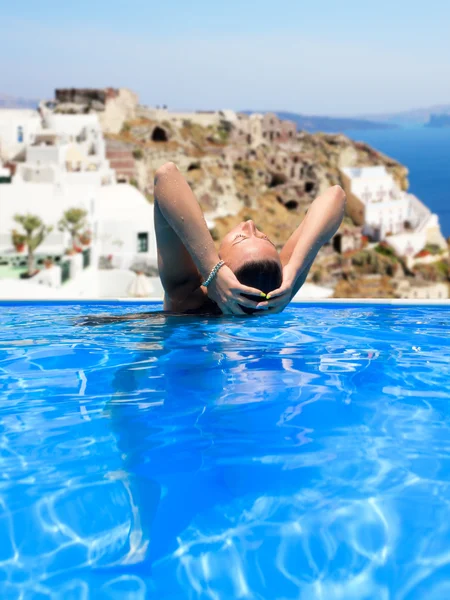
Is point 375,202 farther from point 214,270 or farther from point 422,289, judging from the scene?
point 214,270

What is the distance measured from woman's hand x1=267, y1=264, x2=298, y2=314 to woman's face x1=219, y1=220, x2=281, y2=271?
0.13 m

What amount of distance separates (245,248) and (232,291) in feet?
1.01

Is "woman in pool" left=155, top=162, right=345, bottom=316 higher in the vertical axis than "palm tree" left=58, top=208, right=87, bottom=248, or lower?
higher

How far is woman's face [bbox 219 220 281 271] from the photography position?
4559 mm

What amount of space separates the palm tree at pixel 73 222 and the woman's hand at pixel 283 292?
1916 centimetres

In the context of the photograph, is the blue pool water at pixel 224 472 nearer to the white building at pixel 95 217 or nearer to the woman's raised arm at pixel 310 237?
the woman's raised arm at pixel 310 237

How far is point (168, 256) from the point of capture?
193 inches

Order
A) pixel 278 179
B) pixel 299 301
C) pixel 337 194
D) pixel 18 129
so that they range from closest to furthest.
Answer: pixel 337 194
pixel 299 301
pixel 18 129
pixel 278 179

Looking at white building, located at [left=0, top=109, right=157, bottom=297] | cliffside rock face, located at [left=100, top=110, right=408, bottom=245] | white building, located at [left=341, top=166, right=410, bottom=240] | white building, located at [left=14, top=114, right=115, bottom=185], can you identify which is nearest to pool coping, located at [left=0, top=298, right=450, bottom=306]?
white building, located at [left=0, top=109, right=157, bottom=297]

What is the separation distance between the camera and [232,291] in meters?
4.49

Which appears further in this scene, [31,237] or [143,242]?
[143,242]

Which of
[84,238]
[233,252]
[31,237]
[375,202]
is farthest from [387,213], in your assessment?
[233,252]

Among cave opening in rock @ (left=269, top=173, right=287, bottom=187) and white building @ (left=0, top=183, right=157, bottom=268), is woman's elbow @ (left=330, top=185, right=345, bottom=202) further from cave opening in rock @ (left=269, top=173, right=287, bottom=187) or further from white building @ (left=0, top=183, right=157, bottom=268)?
cave opening in rock @ (left=269, top=173, right=287, bottom=187)

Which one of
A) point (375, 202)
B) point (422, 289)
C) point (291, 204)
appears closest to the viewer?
point (422, 289)
